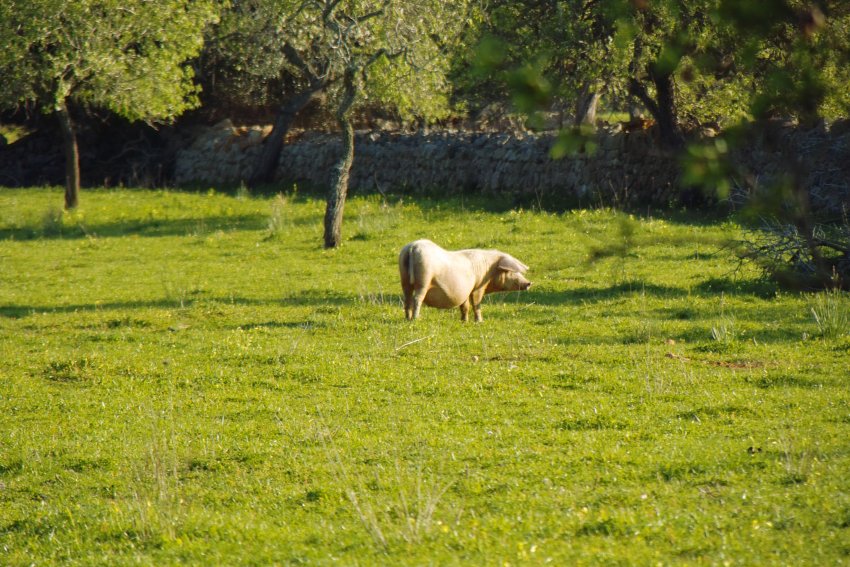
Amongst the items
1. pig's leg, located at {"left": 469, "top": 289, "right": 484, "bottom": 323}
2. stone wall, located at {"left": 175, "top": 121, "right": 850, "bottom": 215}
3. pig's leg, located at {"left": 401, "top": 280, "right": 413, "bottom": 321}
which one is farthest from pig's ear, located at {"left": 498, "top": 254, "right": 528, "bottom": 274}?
stone wall, located at {"left": 175, "top": 121, "right": 850, "bottom": 215}

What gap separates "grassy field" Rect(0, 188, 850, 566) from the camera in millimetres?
6895

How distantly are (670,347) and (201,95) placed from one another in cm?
3102

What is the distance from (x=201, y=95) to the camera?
40219 mm

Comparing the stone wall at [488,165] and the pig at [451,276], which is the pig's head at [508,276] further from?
the stone wall at [488,165]

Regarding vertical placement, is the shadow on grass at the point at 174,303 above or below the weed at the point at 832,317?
below

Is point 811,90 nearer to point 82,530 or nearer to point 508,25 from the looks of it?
point 82,530

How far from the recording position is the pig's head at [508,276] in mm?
15672

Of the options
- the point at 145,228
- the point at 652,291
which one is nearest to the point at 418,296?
the point at 652,291

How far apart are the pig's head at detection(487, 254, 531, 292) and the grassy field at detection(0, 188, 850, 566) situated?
0.50 metres

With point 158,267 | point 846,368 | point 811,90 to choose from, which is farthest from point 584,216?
point 811,90

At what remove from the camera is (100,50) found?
2689 centimetres

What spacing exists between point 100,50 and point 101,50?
0.05 m

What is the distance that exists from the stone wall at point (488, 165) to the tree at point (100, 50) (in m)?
5.93

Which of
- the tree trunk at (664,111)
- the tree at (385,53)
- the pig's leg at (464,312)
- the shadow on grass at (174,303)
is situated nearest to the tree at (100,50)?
the tree at (385,53)
